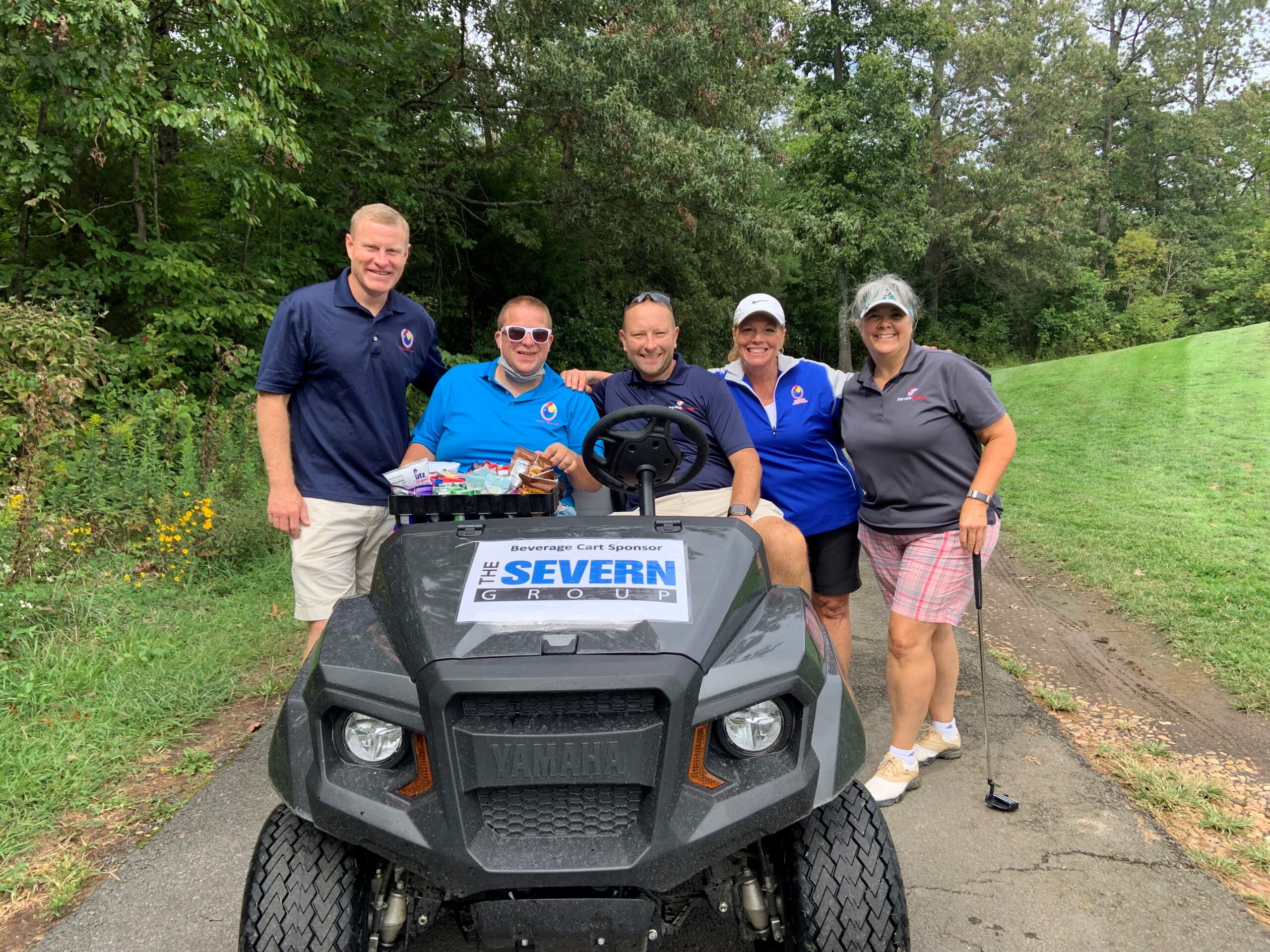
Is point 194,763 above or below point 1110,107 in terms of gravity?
below

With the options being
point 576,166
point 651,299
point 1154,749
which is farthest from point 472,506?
point 576,166

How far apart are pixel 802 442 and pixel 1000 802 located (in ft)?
4.89

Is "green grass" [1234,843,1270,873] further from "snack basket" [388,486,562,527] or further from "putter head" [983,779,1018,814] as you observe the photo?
"snack basket" [388,486,562,527]

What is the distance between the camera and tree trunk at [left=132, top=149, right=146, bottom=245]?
788 cm

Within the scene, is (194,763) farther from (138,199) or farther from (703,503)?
(138,199)

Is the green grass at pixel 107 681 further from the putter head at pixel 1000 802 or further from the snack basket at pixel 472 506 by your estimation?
the putter head at pixel 1000 802

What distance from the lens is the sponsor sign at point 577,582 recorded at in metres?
1.79

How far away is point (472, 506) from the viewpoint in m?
2.50

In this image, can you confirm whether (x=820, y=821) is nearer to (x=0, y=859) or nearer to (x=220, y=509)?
(x=0, y=859)

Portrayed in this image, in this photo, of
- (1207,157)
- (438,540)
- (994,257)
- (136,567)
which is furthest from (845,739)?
(1207,157)

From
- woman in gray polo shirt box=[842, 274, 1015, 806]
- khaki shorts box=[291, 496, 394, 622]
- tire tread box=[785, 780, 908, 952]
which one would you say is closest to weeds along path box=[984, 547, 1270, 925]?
woman in gray polo shirt box=[842, 274, 1015, 806]

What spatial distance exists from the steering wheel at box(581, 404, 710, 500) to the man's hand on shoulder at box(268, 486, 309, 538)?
1151 mm

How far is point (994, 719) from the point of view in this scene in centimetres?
383

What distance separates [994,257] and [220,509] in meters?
33.7
